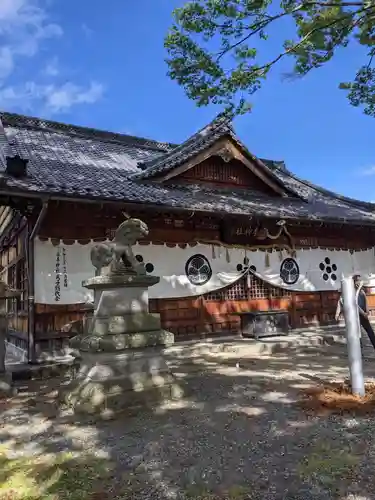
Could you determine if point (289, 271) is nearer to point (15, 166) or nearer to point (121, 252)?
point (121, 252)

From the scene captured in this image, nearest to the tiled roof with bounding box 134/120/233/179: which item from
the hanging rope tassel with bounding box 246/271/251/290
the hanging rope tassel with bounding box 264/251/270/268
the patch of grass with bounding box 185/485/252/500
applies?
the hanging rope tassel with bounding box 264/251/270/268

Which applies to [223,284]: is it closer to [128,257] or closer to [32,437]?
[128,257]

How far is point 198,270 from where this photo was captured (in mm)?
11625

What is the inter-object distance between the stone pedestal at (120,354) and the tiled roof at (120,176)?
370 centimetres

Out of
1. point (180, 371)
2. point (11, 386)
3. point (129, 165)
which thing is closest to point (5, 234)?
point (129, 165)

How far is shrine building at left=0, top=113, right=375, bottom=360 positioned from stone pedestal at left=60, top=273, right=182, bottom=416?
254 cm

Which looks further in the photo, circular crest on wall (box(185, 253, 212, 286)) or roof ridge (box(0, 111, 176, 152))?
roof ridge (box(0, 111, 176, 152))

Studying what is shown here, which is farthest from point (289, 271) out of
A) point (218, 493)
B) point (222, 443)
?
point (218, 493)

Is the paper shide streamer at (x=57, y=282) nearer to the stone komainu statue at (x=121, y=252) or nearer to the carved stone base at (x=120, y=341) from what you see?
the carved stone base at (x=120, y=341)

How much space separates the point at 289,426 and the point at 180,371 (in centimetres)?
376

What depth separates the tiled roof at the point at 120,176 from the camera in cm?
973

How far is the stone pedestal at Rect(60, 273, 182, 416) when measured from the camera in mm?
5465

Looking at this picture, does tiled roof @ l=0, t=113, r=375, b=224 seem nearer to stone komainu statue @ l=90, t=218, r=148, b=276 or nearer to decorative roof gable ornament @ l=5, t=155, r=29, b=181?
decorative roof gable ornament @ l=5, t=155, r=29, b=181

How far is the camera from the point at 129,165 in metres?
14.3
